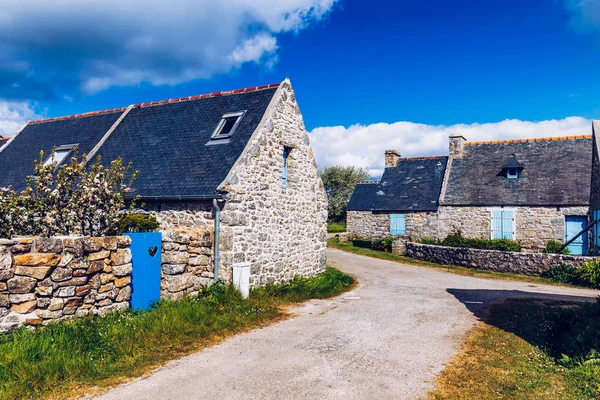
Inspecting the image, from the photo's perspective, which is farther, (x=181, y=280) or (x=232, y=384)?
(x=181, y=280)

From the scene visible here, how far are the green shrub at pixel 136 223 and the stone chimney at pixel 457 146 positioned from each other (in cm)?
2093

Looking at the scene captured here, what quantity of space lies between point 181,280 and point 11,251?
345cm

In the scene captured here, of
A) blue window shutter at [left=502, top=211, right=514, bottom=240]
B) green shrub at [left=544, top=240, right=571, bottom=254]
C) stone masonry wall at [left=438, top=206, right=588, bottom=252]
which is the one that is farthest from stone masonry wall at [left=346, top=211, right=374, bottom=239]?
green shrub at [left=544, top=240, right=571, bottom=254]

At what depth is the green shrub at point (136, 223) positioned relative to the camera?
9.93 metres

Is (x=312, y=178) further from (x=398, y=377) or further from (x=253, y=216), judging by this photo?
(x=398, y=377)

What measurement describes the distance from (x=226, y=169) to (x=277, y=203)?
185 cm

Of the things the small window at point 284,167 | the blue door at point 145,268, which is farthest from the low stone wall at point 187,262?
the small window at point 284,167

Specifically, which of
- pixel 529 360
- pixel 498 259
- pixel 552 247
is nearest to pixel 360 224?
pixel 552 247

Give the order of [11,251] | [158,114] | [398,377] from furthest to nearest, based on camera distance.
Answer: [158,114] → [11,251] → [398,377]

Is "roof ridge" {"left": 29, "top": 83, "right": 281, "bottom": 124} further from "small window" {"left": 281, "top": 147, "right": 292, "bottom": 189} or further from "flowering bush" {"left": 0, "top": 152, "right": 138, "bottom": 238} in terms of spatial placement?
"flowering bush" {"left": 0, "top": 152, "right": 138, "bottom": 238}

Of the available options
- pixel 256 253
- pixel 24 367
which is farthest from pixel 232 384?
pixel 256 253

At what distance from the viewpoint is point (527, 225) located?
2191cm

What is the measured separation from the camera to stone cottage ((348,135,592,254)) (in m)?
21.3

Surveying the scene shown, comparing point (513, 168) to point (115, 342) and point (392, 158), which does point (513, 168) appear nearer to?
point (392, 158)
